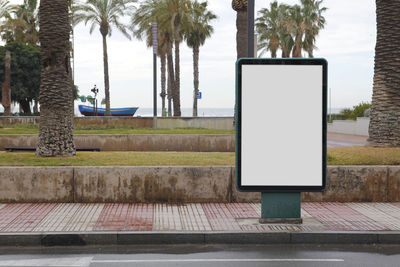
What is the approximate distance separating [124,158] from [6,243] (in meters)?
4.72

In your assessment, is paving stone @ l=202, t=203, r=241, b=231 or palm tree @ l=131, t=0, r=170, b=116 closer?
paving stone @ l=202, t=203, r=241, b=231

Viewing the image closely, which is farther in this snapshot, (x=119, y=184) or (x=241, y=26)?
(x=241, y=26)

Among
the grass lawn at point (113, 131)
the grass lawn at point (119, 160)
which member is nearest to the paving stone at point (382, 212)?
the grass lawn at point (119, 160)

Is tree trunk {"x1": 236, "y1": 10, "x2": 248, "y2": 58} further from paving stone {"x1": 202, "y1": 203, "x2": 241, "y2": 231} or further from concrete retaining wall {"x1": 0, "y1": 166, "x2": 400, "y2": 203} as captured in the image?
paving stone {"x1": 202, "y1": 203, "x2": 241, "y2": 231}

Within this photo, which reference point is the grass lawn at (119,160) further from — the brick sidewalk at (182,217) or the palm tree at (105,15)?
the palm tree at (105,15)

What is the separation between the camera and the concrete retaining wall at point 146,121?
31.0 m

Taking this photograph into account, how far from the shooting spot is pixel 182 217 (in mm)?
8648

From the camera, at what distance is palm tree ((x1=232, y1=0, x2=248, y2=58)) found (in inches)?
986

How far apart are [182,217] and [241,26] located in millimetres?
18429

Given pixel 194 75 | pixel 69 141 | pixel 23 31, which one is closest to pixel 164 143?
pixel 69 141

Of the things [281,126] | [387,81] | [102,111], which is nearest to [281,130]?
[281,126]

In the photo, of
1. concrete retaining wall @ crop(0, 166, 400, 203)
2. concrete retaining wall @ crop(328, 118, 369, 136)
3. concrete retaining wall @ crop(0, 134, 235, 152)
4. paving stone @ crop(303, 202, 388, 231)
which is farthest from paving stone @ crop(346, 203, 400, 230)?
concrete retaining wall @ crop(328, 118, 369, 136)

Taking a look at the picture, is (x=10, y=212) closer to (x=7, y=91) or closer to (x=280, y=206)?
(x=280, y=206)

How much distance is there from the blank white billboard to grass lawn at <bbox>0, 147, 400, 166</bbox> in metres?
2.89
